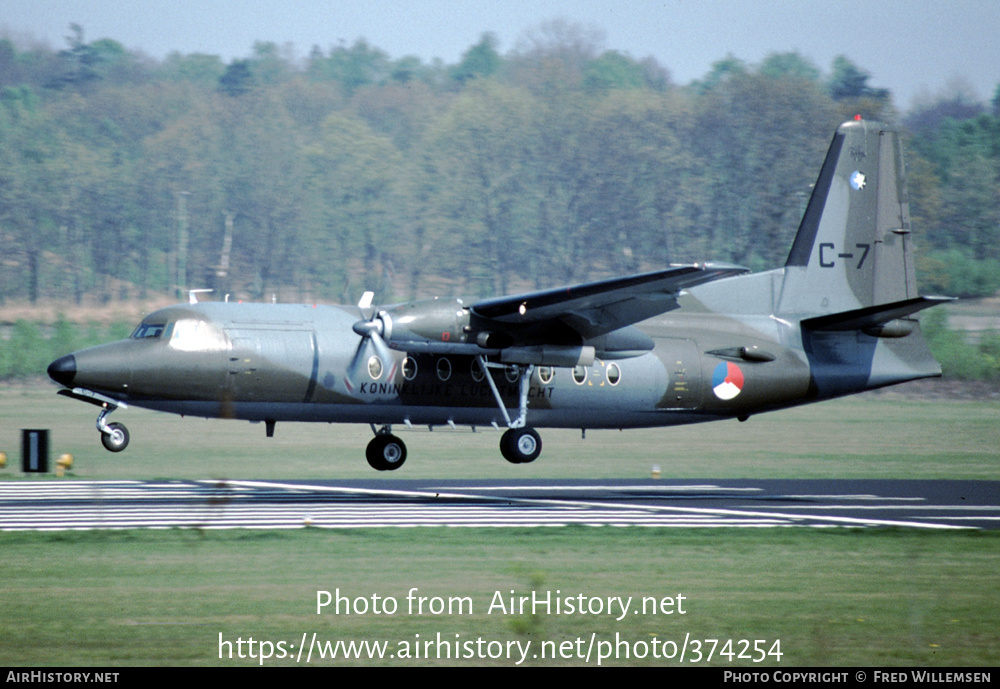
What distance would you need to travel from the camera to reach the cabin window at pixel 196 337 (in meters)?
22.3

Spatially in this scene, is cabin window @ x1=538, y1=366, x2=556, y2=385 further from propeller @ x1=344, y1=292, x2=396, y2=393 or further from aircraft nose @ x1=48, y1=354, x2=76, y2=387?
aircraft nose @ x1=48, y1=354, x2=76, y2=387

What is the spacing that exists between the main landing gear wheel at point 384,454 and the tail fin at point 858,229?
10053mm

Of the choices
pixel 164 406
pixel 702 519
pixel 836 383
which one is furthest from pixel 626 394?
pixel 164 406

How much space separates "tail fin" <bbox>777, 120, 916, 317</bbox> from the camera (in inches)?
1091

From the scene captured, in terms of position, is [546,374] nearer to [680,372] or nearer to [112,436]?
[680,372]

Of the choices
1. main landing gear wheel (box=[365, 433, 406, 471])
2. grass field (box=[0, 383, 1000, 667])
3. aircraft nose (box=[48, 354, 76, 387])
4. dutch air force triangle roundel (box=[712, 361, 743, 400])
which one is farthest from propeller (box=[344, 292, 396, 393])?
dutch air force triangle roundel (box=[712, 361, 743, 400])

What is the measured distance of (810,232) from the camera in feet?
91.5

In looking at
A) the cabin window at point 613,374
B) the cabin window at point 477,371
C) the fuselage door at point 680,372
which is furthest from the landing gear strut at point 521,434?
the fuselage door at point 680,372

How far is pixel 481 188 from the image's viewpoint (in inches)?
2891

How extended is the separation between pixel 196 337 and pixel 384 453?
5187 millimetres

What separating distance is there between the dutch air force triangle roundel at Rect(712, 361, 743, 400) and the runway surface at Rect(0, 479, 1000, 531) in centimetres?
197

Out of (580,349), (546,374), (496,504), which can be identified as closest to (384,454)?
(546,374)

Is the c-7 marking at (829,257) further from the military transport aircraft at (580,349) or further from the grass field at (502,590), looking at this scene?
the grass field at (502,590)

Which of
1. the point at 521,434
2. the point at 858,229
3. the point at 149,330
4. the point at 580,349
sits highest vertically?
the point at 858,229
